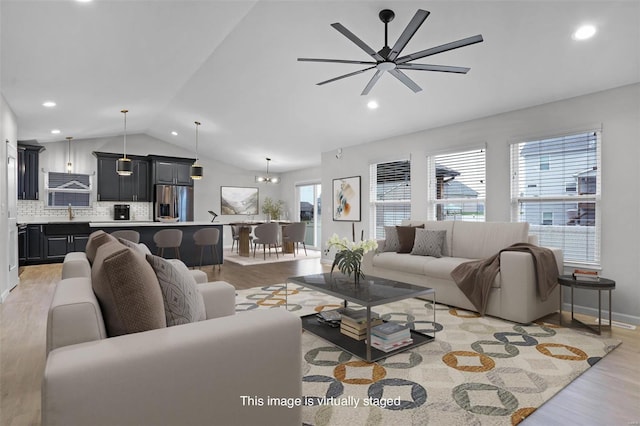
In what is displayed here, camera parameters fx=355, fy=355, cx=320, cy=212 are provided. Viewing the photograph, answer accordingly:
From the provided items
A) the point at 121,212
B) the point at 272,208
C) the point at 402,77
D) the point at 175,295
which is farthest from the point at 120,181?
the point at 175,295

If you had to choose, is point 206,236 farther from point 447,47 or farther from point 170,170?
point 447,47

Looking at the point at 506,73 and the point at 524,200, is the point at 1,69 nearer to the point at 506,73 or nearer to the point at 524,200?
the point at 506,73

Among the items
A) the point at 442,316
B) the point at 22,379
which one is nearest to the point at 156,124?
the point at 22,379

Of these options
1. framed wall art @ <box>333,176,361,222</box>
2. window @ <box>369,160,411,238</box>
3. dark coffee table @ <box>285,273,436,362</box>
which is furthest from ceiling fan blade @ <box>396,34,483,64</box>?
framed wall art @ <box>333,176,361,222</box>

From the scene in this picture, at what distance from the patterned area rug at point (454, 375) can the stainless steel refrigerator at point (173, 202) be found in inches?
268

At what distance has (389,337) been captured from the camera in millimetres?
2670

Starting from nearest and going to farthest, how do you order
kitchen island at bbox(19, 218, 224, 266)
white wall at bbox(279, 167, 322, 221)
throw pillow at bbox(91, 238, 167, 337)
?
throw pillow at bbox(91, 238, 167, 337) < kitchen island at bbox(19, 218, 224, 266) < white wall at bbox(279, 167, 322, 221)

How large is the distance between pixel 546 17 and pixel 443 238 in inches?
103

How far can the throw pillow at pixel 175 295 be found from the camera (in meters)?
1.54

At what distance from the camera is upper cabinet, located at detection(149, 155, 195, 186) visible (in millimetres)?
8641

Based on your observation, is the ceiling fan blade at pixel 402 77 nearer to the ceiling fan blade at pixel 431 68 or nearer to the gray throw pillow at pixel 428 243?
the ceiling fan blade at pixel 431 68

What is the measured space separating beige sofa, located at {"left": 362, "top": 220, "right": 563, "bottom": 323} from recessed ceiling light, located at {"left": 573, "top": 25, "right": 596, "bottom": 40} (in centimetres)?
191

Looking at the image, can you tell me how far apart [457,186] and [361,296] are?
3269 mm

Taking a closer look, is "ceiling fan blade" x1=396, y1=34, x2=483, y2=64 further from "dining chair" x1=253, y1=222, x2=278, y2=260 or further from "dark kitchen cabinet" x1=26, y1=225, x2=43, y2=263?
"dark kitchen cabinet" x1=26, y1=225, x2=43, y2=263
